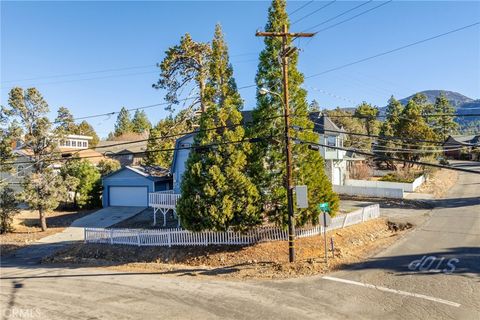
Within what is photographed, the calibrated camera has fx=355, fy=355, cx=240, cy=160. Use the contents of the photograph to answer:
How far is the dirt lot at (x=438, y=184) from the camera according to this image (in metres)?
35.8

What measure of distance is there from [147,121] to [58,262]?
4141 inches

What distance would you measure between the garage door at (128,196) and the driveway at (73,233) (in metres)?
0.73

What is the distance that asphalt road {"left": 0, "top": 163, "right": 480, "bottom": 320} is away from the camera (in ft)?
36.0

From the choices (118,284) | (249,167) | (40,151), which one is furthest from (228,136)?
(40,151)

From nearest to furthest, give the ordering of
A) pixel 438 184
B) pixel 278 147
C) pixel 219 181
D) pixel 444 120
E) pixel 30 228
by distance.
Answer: pixel 219 181 < pixel 278 147 < pixel 30 228 < pixel 438 184 < pixel 444 120

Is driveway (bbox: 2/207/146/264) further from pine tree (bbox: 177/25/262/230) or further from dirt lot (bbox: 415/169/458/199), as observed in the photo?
dirt lot (bbox: 415/169/458/199)

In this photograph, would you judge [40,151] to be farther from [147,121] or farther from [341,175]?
[147,121]

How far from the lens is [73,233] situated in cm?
2659

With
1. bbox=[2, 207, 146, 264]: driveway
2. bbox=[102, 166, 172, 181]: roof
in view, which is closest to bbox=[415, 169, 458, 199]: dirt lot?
bbox=[102, 166, 172, 181]: roof
